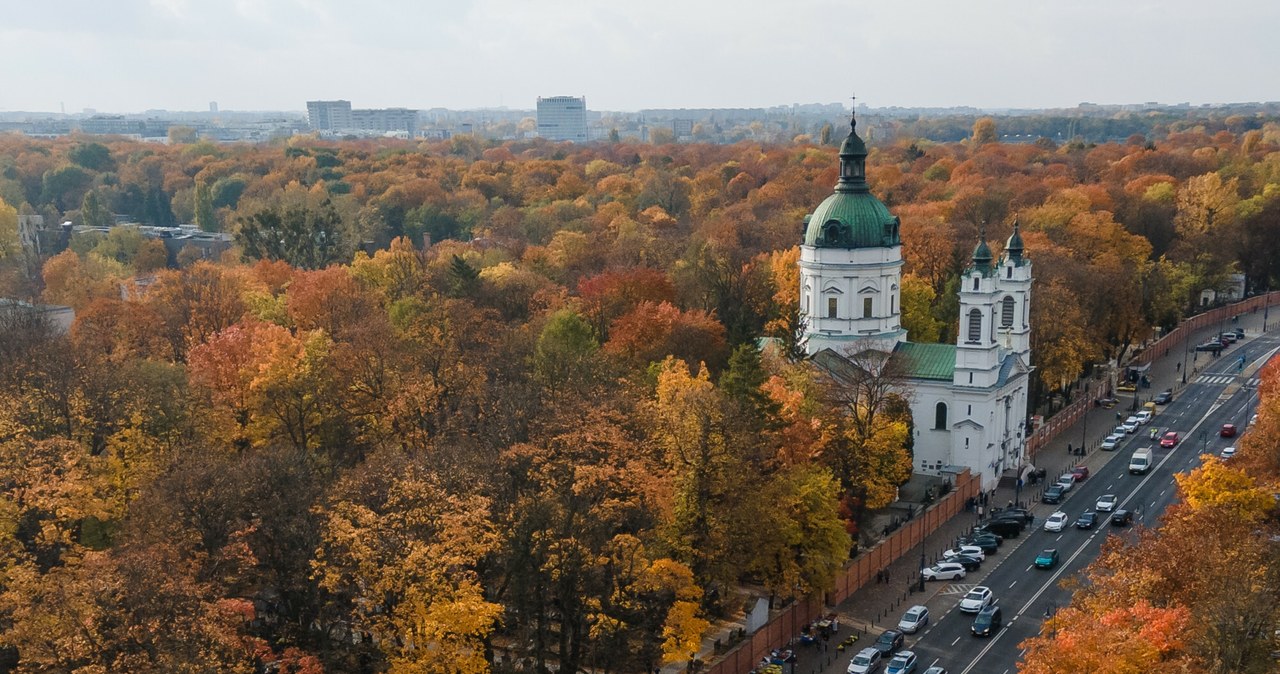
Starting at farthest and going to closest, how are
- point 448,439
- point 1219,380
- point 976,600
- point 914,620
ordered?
point 1219,380 → point 976,600 → point 448,439 → point 914,620

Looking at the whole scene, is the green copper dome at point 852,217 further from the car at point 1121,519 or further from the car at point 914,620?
the car at point 914,620

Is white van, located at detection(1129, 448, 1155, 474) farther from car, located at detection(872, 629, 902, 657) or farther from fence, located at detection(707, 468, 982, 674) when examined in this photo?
car, located at detection(872, 629, 902, 657)

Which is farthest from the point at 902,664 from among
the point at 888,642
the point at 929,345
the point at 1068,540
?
the point at 929,345

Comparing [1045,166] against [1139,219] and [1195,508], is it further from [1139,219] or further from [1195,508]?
[1195,508]

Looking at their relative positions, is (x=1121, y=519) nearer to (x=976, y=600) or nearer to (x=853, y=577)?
(x=976, y=600)

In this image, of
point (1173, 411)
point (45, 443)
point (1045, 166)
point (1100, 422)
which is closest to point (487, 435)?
point (45, 443)
